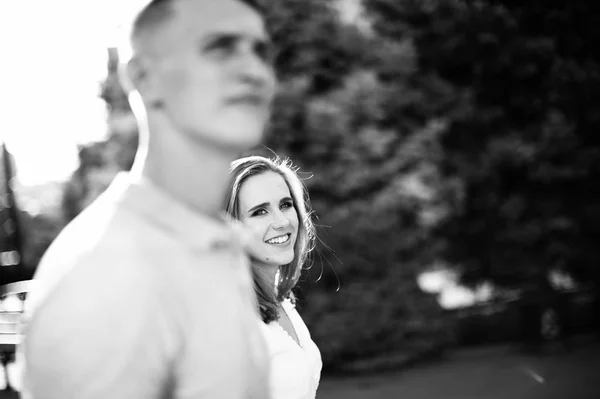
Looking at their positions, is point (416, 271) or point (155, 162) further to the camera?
point (416, 271)

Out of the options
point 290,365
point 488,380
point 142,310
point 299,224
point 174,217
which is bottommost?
point 488,380

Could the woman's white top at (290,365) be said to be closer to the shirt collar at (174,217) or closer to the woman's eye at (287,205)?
the woman's eye at (287,205)

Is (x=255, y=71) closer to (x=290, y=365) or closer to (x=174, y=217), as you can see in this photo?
(x=174, y=217)

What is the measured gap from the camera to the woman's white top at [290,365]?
6.15 ft

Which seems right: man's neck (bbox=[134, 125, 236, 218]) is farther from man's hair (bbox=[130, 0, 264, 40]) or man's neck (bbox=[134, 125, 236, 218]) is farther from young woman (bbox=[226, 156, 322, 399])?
young woman (bbox=[226, 156, 322, 399])

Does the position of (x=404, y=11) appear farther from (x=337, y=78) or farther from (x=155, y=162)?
(x=155, y=162)

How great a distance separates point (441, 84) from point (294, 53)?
239 centimetres

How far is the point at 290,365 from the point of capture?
194cm

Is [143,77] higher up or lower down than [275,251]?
higher up

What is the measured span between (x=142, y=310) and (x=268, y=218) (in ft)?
4.19

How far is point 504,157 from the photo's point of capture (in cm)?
927

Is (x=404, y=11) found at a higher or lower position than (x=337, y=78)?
higher

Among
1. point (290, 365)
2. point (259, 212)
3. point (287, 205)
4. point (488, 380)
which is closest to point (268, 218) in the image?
point (259, 212)

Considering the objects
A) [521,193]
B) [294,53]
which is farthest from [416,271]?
[294,53]
